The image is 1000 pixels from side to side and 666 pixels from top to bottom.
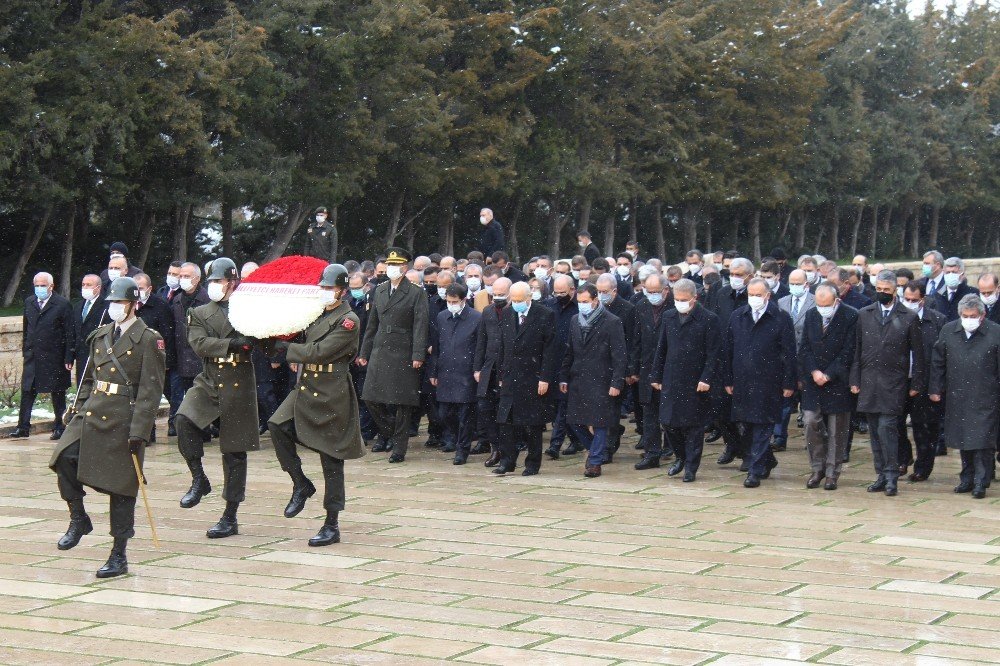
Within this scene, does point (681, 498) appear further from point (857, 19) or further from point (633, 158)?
point (857, 19)

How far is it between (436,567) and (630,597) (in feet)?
4.73

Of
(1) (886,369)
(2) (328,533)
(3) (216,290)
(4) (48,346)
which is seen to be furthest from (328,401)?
(4) (48,346)

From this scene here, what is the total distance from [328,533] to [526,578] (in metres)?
1.65

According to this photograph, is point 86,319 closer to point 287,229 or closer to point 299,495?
point 299,495

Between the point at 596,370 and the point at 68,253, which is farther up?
the point at 68,253

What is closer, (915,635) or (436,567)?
(915,635)

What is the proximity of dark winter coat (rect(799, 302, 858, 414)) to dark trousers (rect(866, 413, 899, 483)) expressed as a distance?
310mm

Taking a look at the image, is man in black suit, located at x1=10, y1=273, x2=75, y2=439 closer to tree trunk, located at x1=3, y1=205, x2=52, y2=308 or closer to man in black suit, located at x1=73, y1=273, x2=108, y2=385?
man in black suit, located at x1=73, y1=273, x2=108, y2=385

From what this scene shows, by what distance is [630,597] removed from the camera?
342 inches

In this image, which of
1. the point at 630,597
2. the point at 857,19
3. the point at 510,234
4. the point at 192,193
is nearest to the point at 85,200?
the point at 192,193

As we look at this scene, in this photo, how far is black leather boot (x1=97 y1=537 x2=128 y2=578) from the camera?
916cm

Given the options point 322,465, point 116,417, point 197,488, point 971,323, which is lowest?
point 197,488

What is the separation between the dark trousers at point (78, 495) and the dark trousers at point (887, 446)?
251 inches

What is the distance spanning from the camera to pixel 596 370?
1370cm
